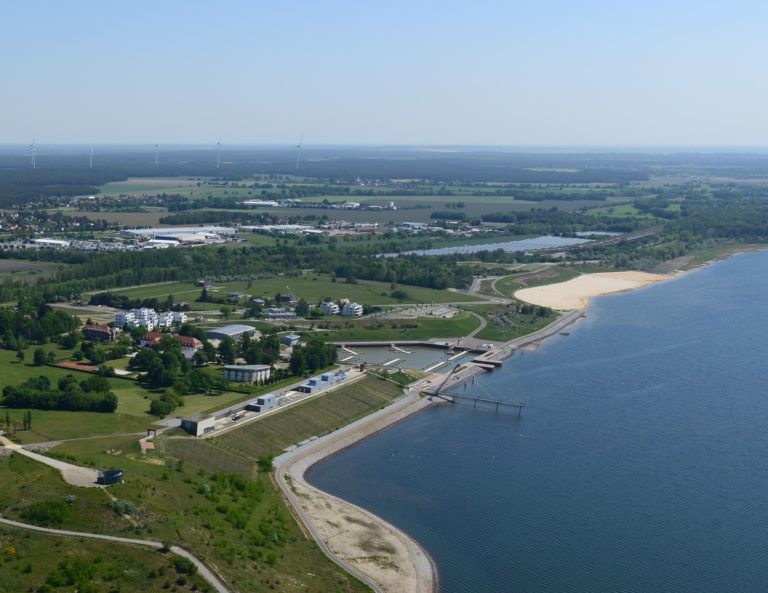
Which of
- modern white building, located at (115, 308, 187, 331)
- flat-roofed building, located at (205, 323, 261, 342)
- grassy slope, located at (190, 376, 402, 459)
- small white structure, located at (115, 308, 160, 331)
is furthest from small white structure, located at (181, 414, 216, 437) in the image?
small white structure, located at (115, 308, 160, 331)

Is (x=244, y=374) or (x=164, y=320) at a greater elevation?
(x=164, y=320)

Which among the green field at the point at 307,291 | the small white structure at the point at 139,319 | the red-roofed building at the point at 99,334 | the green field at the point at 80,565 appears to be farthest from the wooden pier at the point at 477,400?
the green field at the point at 80,565

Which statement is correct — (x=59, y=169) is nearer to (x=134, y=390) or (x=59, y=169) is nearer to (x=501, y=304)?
(x=501, y=304)

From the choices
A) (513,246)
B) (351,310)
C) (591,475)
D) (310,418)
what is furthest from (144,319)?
(513,246)

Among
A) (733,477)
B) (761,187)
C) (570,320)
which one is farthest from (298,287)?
(761,187)

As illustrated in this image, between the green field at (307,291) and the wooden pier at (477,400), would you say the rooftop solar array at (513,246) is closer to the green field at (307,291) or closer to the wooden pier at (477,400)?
the green field at (307,291)

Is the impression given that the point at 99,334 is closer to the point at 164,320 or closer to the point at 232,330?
the point at 164,320
